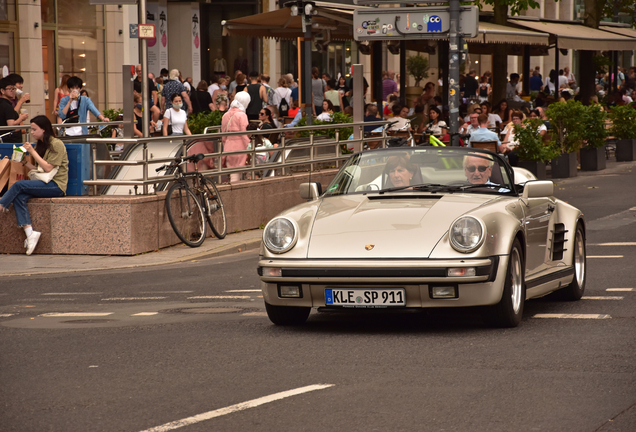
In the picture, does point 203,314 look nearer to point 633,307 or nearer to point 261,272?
point 261,272

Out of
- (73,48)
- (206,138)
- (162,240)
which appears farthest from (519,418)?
(73,48)

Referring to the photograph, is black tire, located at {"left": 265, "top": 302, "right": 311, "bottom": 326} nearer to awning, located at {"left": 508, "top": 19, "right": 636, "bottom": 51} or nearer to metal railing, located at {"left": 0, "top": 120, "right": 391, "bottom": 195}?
metal railing, located at {"left": 0, "top": 120, "right": 391, "bottom": 195}

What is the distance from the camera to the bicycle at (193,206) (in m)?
13.9

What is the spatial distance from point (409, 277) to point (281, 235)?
1.01 metres

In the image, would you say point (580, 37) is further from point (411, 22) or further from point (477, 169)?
point (477, 169)

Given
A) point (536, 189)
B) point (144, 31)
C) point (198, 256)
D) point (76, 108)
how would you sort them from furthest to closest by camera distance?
point (76, 108) → point (144, 31) → point (198, 256) → point (536, 189)

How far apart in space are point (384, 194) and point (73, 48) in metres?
23.3

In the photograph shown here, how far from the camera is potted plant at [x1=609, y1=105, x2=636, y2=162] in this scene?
27547mm

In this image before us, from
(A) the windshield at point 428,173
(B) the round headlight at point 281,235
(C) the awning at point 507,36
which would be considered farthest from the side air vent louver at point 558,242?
(C) the awning at point 507,36

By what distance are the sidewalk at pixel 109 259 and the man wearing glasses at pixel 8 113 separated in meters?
3.51

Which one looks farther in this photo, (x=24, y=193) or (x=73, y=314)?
(x=24, y=193)

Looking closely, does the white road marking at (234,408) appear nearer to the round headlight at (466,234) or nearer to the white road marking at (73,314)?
the round headlight at (466,234)

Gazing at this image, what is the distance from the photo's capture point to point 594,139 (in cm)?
2467

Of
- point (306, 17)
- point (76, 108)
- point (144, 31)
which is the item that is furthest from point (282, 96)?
point (144, 31)
